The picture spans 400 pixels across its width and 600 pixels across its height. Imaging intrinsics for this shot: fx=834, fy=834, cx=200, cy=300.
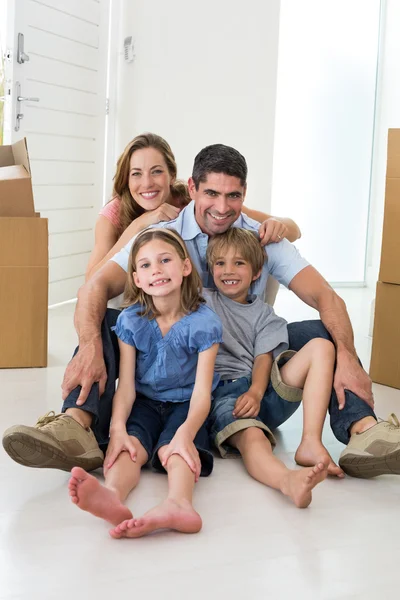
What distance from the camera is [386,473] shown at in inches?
71.9

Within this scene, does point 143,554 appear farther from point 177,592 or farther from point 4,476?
point 4,476

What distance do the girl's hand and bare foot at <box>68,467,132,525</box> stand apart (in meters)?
0.22

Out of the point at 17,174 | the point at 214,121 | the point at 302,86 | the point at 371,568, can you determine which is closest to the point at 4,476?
the point at 371,568

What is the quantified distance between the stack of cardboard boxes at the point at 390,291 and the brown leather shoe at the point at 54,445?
126 centimetres

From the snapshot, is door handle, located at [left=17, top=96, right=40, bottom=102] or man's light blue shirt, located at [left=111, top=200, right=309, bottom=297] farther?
door handle, located at [left=17, top=96, right=40, bottom=102]

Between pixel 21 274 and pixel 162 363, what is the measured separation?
43.9 inches

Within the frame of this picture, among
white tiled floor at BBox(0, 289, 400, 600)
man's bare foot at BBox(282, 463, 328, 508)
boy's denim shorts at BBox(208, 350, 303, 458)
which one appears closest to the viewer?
white tiled floor at BBox(0, 289, 400, 600)

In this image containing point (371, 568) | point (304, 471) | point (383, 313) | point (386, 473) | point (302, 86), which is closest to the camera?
point (371, 568)

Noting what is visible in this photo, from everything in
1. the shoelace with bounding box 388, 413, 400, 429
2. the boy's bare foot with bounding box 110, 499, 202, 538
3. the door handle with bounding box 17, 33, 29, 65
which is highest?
the door handle with bounding box 17, 33, 29, 65

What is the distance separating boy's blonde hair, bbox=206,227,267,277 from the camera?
215 centimetres

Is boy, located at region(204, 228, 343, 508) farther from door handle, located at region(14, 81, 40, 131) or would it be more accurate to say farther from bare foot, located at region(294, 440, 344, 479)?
door handle, located at region(14, 81, 40, 131)

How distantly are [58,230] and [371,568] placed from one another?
10.2 feet

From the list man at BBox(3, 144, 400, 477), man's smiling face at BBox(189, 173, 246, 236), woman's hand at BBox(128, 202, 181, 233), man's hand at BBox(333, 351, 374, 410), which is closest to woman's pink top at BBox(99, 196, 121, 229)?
woman's hand at BBox(128, 202, 181, 233)

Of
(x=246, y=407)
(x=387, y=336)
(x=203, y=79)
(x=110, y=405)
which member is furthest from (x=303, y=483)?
(x=203, y=79)
